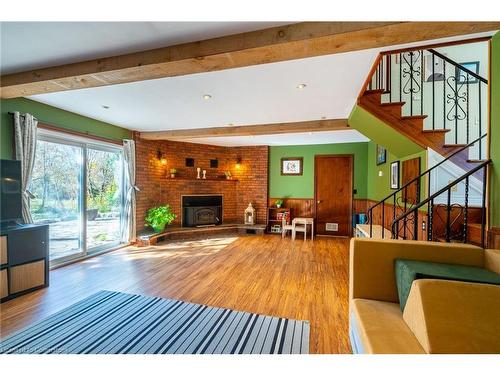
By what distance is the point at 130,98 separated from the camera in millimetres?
3053

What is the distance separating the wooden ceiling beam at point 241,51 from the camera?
56.2 inches

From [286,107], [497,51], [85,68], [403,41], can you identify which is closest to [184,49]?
[85,68]

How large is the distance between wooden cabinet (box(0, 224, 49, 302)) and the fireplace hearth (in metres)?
3.21

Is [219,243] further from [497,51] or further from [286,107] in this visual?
[497,51]

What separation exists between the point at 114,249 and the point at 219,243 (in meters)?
2.06

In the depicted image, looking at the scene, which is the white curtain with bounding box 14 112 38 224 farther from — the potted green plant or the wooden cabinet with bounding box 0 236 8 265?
the potted green plant

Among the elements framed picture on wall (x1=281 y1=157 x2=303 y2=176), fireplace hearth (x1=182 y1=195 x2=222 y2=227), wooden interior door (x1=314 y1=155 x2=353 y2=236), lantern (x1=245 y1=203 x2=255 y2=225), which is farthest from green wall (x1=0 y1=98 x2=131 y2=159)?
wooden interior door (x1=314 y1=155 x2=353 y2=236)

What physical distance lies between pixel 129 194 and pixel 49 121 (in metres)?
1.79

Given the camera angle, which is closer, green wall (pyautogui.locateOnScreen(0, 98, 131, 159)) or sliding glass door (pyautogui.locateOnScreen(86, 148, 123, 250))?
green wall (pyautogui.locateOnScreen(0, 98, 131, 159))

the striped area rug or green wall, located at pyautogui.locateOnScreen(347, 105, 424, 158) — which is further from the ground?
green wall, located at pyautogui.locateOnScreen(347, 105, 424, 158)

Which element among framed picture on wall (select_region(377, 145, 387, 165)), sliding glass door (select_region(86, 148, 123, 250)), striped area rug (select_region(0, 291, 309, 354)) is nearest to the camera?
striped area rug (select_region(0, 291, 309, 354))

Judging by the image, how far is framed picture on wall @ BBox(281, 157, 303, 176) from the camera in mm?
6294

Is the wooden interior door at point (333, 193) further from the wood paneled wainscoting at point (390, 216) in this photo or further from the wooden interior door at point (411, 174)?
the wooden interior door at point (411, 174)

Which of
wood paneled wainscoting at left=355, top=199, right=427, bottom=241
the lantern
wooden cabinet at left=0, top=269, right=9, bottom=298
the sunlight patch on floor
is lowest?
the sunlight patch on floor
